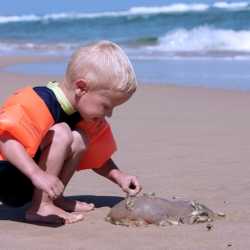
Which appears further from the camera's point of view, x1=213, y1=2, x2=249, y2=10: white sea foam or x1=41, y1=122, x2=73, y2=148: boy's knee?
x1=213, y1=2, x2=249, y2=10: white sea foam

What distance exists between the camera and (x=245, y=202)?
3.88 metres

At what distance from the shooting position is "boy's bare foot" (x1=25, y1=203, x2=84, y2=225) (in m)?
3.56

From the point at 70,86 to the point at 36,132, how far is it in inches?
9.2

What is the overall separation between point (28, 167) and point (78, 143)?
358mm

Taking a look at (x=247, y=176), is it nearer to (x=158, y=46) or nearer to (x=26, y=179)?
(x=26, y=179)

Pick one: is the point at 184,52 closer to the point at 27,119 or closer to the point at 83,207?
the point at 83,207

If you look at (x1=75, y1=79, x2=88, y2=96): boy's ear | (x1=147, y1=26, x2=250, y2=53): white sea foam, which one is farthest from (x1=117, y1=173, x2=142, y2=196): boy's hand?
(x1=147, y1=26, x2=250, y2=53): white sea foam

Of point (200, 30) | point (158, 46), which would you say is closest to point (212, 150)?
point (158, 46)

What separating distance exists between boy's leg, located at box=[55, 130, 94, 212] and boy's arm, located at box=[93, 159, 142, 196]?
0.52 ft

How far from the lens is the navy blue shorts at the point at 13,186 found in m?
3.53

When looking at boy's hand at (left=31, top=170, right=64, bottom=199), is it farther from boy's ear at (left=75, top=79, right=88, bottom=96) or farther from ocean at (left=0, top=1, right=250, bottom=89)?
ocean at (left=0, top=1, right=250, bottom=89)

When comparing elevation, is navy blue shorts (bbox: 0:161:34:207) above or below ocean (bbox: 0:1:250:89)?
above

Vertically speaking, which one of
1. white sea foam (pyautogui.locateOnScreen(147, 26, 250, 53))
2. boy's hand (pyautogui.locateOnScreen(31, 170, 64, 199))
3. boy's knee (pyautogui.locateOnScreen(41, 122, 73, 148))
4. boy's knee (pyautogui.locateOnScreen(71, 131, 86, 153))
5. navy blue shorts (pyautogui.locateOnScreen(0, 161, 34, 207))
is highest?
boy's knee (pyautogui.locateOnScreen(41, 122, 73, 148))

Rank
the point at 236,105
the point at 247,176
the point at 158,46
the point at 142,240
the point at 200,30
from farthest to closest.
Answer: the point at 200,30, the point at 158,46, the point at 236,105, the point at 247,176, the point at 142,240
